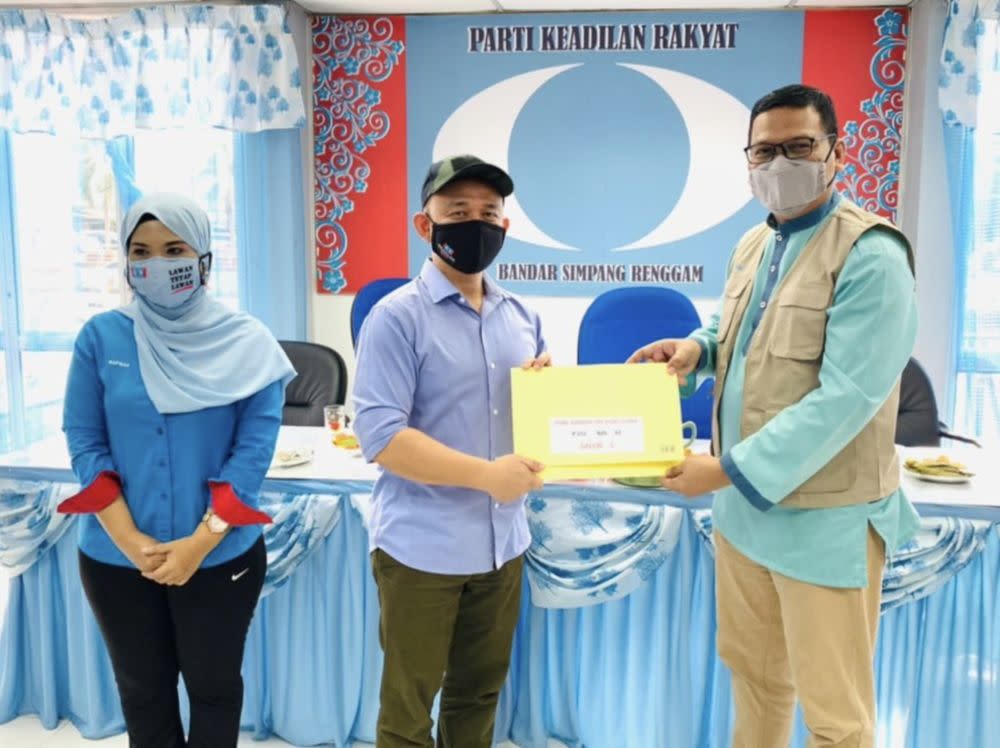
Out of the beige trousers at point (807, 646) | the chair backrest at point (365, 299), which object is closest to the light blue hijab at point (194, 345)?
the beige trousers at point (807, 646)

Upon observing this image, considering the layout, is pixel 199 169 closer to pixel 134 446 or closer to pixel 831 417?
pixel 134 446

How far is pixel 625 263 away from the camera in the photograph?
471 centimetres

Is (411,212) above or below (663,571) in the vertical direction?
above

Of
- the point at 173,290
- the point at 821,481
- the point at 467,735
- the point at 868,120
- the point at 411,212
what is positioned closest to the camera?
the point at 821,481

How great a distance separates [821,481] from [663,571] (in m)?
0.74

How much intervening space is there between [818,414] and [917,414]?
2014mm

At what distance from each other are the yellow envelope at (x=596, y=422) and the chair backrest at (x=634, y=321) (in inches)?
67.4

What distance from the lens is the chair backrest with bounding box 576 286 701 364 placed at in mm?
3312

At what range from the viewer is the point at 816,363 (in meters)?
1.49

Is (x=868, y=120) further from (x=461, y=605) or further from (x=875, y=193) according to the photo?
(x=461, y=605)

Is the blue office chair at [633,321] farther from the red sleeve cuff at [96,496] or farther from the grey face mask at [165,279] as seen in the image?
the red sleeve cuff at [96,496]

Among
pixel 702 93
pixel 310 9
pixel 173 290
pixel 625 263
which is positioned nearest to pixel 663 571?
pixel 173 290

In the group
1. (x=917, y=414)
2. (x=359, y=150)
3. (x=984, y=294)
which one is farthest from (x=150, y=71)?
(x=984, y=294)

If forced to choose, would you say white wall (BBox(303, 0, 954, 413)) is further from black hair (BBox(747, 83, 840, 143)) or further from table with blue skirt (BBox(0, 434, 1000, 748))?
black hair (BBox(747, 83, 840, 143))
